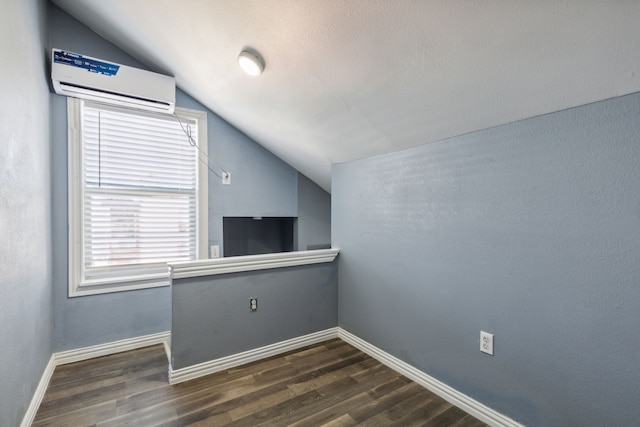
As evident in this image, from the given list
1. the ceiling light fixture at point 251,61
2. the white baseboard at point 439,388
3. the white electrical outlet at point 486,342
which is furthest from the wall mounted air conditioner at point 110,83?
the white electrical outlet at point 486,342

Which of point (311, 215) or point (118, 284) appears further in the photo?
point (311, 215)

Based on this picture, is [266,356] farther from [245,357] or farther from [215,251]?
[215,251]

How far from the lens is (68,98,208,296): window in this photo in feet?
7.67

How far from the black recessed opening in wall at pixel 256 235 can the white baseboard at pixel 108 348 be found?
1313 millimetres

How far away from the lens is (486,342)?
161 centimetres

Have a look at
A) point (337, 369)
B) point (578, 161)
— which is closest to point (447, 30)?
point (578, 161)

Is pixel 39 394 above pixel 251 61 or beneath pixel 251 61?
beneath

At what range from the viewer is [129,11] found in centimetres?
193

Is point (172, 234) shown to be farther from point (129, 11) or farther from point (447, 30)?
point (447, 30)

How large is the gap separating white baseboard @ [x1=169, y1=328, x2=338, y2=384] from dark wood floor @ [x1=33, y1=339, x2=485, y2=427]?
5 cm

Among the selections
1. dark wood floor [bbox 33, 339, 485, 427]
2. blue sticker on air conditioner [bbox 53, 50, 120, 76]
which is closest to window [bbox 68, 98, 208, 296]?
blue sticker on air conditioner [bbox 53, 50, 120, 76]

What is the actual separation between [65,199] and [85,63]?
105 cm

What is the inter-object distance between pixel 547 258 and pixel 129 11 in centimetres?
289

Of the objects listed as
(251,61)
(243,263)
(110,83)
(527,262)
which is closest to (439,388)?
(527,262)
